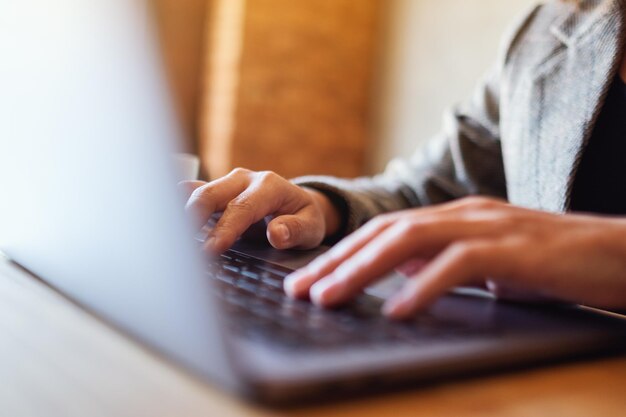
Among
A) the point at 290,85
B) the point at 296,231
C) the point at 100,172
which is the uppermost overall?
the point at 100,172

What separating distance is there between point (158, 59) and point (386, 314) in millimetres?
186

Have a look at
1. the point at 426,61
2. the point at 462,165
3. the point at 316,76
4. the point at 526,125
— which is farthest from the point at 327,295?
the point at 316,76

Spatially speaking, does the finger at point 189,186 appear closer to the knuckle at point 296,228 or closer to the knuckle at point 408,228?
the knuckle at point 296,228

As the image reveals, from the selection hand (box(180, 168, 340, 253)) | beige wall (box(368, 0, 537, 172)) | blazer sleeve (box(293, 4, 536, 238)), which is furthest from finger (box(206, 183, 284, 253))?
beige wall (box(368, 0, 537, 172))

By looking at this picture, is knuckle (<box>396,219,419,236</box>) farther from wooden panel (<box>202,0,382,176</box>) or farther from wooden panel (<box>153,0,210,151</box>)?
wooden panel (<box>153,0,210,151</box>)

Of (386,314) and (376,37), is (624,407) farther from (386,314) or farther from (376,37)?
(376,37)

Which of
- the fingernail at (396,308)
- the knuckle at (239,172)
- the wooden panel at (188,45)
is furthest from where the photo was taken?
the wooden panel at (188,45)

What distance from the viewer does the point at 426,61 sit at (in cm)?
295

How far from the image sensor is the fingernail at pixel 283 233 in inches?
24.4

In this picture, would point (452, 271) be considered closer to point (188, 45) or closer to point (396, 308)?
point (396, 308)

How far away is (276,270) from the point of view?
19.2 inches

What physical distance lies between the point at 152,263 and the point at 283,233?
326 mm

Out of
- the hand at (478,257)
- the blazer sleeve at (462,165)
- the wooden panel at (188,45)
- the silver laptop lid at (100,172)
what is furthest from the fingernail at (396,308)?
the wooden panel at (188,45)

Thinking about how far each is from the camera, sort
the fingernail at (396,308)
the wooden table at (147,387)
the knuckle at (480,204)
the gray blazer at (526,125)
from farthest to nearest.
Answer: the gray blazer at (526,125), the knuckle at (480,204), the fingernail at (396,308), the wooden table at (147,387)
